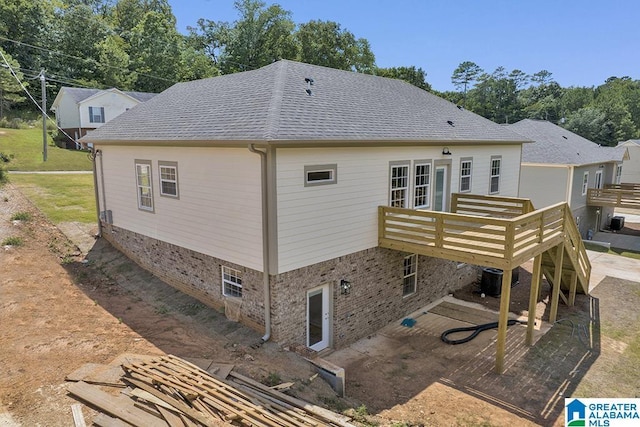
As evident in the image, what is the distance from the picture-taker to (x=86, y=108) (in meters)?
39.0

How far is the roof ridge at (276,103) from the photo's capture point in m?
9.28

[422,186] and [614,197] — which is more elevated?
[422,186]

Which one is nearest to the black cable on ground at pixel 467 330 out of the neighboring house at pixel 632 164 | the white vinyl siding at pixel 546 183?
the white vinyl siding at pixel 546 183

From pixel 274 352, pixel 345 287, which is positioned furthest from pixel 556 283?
pixel 274 352

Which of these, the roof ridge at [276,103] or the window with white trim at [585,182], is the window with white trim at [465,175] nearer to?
the roof ridge at [276,103]

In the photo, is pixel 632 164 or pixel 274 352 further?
pixel 632 164

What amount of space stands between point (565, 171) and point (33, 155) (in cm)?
3693

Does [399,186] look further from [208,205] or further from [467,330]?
[208,205]

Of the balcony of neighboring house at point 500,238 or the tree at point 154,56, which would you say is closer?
the balcony of neighboring house at point 500,238

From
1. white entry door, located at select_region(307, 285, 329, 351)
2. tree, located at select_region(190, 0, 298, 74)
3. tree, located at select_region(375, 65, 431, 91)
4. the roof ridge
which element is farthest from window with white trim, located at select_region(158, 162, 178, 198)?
tree, located at select_region(375, 65, 431, 91)

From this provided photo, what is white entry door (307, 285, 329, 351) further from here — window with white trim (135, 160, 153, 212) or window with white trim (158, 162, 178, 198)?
window with white trim (135, 160, 153, 212)

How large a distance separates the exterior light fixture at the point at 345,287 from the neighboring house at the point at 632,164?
4785 centimetres

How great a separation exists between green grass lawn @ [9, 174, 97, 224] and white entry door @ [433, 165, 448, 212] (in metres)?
13.9

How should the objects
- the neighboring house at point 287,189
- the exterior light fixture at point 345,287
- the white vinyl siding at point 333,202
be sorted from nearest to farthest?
the white vinyl siding at point 333,202 → the neighboring house at point 287,189 → the exterior light fixture at point 345,287
